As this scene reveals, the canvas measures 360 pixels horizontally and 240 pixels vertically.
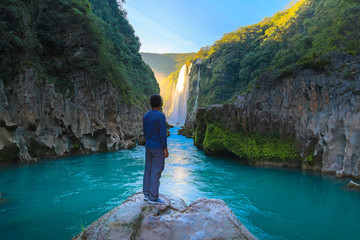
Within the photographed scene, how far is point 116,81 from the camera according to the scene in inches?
1005

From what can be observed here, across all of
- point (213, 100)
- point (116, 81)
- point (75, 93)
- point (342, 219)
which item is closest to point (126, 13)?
point (213, 100)

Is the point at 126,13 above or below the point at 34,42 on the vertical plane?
above

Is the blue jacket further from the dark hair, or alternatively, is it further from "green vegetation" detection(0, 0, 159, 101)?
"green vegetation" detection(0, 0, 159, 101)

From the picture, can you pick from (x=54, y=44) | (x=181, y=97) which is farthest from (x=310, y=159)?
(x=181, y=97)

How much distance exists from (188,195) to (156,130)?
6517 mm

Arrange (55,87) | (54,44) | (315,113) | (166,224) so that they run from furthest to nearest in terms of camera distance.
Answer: (54,44) < (55,87) < (315,113) < (166,224)

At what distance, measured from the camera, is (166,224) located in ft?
10.6

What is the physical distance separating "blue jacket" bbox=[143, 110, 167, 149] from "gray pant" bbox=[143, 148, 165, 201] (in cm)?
11

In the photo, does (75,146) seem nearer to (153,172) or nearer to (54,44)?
(54,44)

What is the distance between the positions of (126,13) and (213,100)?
92.5 ft

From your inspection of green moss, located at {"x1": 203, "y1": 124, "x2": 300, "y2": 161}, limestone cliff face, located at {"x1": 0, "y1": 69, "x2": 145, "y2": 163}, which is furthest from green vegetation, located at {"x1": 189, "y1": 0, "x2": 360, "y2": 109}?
limestone cliff face, located at {"x1": 0, "y1": 69, "x2": 145, "y2": 163}

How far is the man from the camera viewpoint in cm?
395

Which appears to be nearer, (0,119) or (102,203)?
(102,203)

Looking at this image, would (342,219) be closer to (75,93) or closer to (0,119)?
(0,119)
